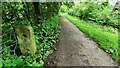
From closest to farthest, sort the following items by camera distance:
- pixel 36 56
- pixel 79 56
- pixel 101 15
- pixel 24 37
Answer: pixel 24 37
pixel 36 56
pixel 79 56
pixel 101 15

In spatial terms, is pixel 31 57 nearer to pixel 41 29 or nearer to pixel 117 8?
pixel 41 29

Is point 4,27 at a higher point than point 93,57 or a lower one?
higher

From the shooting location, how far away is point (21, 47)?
15.4ft

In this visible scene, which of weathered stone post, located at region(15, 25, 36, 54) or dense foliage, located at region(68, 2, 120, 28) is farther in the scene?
dense foliage, located at region(68, 2, 120, 28)

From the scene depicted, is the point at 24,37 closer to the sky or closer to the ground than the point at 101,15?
closer to the sky

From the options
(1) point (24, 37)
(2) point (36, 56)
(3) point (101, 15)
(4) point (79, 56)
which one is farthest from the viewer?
(3) point (101, 15)

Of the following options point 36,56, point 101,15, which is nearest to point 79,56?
point 36,56

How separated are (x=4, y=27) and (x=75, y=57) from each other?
271cm

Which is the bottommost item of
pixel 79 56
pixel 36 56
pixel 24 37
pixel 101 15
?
pixel 101 15

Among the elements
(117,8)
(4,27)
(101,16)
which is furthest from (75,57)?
(117,8)

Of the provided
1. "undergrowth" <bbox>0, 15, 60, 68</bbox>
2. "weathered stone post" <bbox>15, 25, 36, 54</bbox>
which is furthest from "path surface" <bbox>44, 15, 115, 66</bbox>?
"weathered stone post" <bbox>15, 25, 36, 54</bbox>

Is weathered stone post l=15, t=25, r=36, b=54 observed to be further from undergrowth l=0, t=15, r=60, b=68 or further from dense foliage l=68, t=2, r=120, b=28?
dense foliage l=68, t=2, r=120, b=28

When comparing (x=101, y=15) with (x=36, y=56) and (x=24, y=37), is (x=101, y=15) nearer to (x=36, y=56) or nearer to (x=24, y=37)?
(x=36, y=56)

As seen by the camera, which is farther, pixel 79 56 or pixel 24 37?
pixel 79 56
